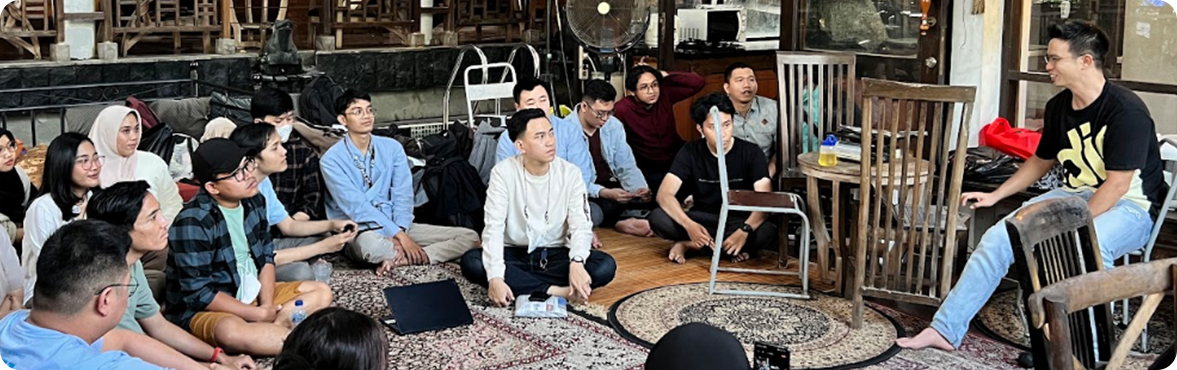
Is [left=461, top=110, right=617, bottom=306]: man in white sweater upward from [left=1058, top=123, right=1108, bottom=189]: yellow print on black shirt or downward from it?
downward

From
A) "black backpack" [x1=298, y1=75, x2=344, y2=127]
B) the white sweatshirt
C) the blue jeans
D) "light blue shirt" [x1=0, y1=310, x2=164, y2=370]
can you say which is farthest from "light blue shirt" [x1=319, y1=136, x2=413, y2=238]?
"light blue shirt" [x1=0, y1=310, x2=164, y2=370]

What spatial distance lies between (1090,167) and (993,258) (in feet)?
1.80

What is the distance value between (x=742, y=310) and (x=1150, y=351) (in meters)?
1.41

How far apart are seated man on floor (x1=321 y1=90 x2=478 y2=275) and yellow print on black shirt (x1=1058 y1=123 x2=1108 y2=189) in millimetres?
2512

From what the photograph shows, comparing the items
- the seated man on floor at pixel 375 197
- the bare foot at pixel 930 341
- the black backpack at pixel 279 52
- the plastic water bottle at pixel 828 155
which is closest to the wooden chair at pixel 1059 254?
the bare foot at pixel 930 341

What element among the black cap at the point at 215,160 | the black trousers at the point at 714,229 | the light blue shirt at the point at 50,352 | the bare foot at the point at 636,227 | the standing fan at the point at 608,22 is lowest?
the bare foot at the point at 636,227

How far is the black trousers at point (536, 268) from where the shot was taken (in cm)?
498

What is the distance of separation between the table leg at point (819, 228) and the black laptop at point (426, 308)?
143cm

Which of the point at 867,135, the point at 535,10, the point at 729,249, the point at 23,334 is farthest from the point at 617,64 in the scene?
the point at 23,334

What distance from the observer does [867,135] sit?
440 centimetres

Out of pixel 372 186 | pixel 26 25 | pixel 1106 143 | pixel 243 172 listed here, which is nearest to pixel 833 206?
pixel 1106 143

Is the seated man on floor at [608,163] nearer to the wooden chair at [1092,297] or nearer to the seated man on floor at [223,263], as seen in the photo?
the seated man on floor at [223,263]

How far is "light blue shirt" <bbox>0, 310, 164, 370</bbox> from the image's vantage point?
9.18ft

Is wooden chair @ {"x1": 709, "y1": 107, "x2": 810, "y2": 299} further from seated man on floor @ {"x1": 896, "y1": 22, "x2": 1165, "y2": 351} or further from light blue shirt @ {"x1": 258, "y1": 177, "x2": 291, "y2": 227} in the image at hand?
light blue shirt @ {"x1": 258, "y1": 177, "x2": 291, "y2": 227}
